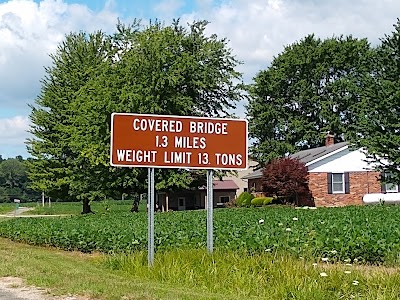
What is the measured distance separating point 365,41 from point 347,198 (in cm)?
2279

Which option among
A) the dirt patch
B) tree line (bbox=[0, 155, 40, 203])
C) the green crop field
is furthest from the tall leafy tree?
tree line (bbox=[0, 155, 40, 203])

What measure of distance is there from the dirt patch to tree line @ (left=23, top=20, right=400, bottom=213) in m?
22.9

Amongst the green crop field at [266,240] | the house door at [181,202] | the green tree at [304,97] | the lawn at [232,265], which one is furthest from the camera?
the green tree at [304,97]

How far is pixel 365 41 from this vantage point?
6228 cm

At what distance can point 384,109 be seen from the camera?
31422 mm

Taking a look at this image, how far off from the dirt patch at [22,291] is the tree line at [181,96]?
22885 millimetres

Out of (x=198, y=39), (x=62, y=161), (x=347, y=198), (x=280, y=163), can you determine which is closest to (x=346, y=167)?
(x=347, y=198)

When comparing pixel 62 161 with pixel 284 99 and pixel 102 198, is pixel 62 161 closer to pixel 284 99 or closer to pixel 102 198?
pixel 102 198

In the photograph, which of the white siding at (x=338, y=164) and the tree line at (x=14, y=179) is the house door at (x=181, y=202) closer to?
the white siding at (x=338, y=164)

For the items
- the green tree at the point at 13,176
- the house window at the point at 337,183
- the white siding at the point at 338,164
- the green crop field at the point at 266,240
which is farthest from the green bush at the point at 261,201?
the green tree at the point at 13,176

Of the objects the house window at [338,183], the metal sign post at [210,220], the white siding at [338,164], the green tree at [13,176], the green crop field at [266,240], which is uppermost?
the green tree at [13,176]

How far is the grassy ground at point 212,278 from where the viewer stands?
9.43 meters

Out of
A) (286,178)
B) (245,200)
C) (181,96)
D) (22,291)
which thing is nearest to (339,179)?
(286,178)

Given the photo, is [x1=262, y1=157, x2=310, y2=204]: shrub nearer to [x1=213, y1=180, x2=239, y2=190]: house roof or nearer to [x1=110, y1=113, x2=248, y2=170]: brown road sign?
[x1=213, y1=180, x2=239, y2=190]: house roof
